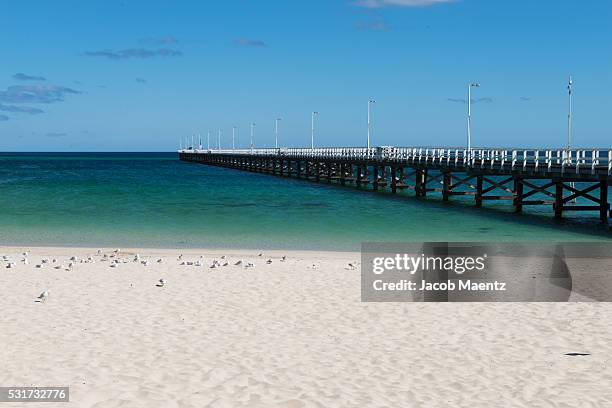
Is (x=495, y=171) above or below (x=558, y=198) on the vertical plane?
above

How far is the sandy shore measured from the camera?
6.60m

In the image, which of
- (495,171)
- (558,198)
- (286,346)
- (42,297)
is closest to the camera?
(286,346)

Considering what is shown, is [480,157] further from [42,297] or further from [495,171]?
[42,297]

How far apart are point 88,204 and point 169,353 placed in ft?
98.9

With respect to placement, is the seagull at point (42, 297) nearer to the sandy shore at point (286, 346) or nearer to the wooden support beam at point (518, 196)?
the sandy shore at point (286, 346)

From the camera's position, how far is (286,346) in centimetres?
821

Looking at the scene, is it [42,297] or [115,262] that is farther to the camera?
[115,262]

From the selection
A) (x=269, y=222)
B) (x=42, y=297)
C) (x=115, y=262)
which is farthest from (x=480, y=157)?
(x=42, y=297)

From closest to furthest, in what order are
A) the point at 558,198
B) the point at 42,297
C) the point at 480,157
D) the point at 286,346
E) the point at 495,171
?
1. the point at 286,346
2. the point at 42,297
3. the point at 558,198
4. the point at 495,171
5. the point at 480,157

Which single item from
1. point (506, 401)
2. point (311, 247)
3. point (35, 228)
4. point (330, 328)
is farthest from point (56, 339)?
point (35, 228)

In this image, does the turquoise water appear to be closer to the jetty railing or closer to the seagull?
the jetty railing

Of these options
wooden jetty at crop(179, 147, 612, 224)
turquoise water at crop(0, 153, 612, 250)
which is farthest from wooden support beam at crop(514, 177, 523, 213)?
turquoise water at crop(0, 153, 612, 250)

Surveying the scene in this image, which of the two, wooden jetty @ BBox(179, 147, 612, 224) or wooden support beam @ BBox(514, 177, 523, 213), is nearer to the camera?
wooden jetty @ BBox(179, 147, 612, 224)

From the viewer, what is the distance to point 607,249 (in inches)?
741
